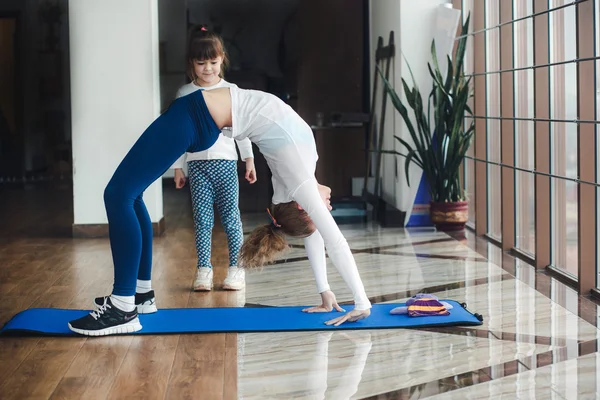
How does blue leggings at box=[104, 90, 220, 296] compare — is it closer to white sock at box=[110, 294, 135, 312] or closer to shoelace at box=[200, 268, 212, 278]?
white sock at box=[110, 294, 135, 312]

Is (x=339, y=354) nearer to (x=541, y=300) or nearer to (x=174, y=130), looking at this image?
(x=174, y=130)

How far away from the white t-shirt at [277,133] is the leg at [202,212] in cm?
89

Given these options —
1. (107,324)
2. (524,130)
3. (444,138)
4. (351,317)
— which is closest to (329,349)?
(351,317)

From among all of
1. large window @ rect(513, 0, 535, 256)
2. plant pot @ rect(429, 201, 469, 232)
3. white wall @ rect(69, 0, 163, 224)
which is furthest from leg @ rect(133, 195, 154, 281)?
plant pot @ rect(429, 201, 469, 232)

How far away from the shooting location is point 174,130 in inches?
113

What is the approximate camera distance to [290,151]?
114 inches

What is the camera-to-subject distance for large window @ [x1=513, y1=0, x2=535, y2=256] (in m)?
4.41

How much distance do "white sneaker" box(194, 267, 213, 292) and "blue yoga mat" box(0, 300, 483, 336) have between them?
40 cm

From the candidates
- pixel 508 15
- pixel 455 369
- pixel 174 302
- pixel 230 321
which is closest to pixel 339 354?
pixel 455 369

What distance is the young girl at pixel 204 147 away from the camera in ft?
9.41

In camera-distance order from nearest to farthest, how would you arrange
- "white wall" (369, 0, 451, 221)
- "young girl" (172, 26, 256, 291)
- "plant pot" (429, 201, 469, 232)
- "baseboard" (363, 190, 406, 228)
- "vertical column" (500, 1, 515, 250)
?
"young girl" (172, 26, 256, 291) < "vertical column" (500, 1, 515, 250) < "plant pot" (429, 201, 469, 232) < "white wall" (369, 0, 451, 221) < "baseboard" (363, 190, 406, 228)

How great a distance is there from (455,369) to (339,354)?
372mm

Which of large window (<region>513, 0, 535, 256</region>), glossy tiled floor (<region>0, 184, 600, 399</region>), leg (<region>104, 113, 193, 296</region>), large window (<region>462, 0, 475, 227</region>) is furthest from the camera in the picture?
large window (<region>462, 0, 475, 227</region>)

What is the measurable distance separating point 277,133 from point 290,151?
0.24 feet
